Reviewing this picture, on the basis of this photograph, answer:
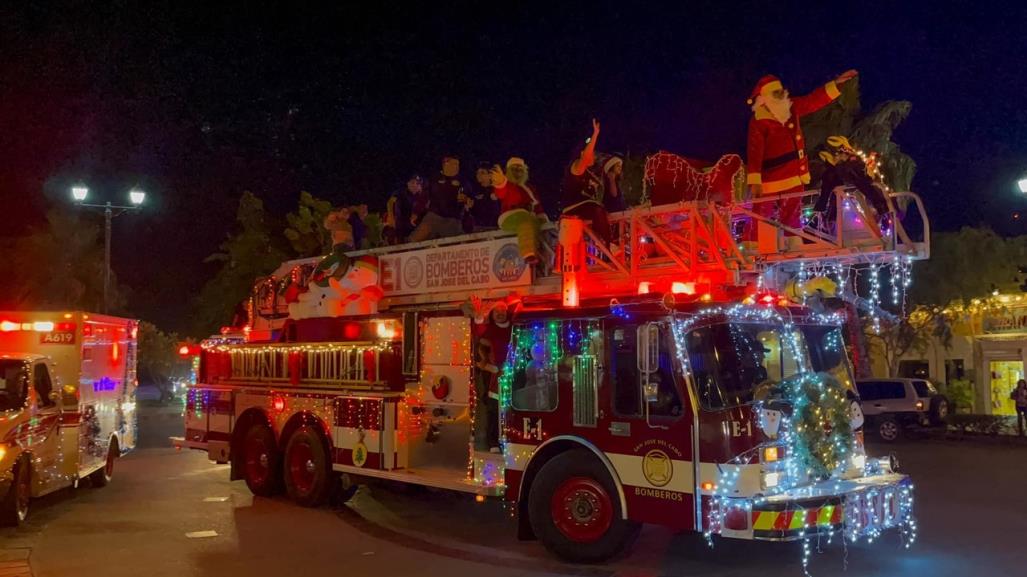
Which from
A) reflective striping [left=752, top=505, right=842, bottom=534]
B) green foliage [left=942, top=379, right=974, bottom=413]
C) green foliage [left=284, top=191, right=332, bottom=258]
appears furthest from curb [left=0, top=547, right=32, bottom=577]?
green foliage [left=942, top=379, right=974, bottom=413]

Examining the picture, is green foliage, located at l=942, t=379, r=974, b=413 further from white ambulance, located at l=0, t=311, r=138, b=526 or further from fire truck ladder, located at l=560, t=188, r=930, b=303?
white ambulance, located at l=0, t=311, r=138, b=526

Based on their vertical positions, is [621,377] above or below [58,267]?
below

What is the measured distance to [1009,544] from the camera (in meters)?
8.97

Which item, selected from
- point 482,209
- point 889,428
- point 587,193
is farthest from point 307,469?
point 889,428

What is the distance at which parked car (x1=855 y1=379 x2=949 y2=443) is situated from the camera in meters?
22.3

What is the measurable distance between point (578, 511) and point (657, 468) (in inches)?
37.6

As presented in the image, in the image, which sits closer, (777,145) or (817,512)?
(817,512)

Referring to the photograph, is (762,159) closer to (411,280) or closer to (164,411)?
(411,280)

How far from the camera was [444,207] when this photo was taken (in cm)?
1143

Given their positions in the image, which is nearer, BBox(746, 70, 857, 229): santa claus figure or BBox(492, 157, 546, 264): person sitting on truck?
BBox(746, 70, 857, 229): santa claus figure

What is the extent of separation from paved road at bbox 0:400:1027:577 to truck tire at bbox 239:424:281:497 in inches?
7.7

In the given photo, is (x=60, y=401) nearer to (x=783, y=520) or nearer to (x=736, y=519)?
(x=736, y=519)

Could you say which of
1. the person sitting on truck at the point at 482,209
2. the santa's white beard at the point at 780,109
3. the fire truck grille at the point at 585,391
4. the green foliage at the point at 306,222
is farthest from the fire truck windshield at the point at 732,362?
the green foliage at the point at 306,222

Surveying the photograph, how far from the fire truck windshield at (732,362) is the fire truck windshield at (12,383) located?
7384 millimetres
